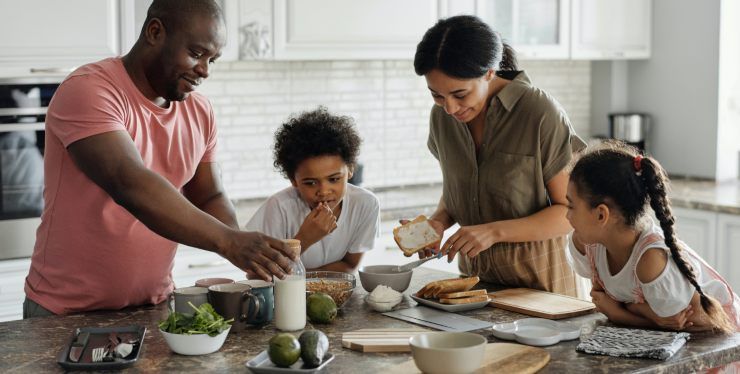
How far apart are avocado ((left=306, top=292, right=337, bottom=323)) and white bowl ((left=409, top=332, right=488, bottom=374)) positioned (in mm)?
→ 412

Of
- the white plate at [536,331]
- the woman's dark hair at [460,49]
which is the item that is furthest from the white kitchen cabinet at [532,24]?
the white plate at [536,331]

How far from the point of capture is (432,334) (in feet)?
6.42

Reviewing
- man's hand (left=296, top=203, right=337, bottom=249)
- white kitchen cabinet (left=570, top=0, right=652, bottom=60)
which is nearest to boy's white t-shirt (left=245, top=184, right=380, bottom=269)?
man's hand (left=296, top=203, right=337, bottom=249)

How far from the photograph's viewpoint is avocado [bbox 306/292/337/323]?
2297 millimetres

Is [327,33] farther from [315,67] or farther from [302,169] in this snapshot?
[302,169]

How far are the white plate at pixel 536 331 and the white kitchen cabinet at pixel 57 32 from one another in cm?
225

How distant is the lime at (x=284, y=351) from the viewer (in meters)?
1.92

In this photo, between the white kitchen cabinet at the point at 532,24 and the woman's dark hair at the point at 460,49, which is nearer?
the woman's dark hair at the point at 460,49

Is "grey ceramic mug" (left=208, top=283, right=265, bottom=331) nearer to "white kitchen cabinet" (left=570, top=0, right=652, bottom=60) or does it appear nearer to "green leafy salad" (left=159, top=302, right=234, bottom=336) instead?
"green leafy salad" (left=159, top=302, right=234, bottom=336)

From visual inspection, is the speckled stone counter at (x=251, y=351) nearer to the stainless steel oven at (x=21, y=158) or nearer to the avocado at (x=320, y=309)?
the avocado at (x=320, y=309)

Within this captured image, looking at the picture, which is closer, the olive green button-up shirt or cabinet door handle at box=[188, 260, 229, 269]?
the olive green button-up shirt

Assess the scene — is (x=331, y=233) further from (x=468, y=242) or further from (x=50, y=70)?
(x=50, y=70)

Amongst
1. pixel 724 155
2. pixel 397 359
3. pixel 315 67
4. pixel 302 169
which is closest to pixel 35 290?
pixel 302 169

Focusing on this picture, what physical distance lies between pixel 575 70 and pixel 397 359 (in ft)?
12.8
